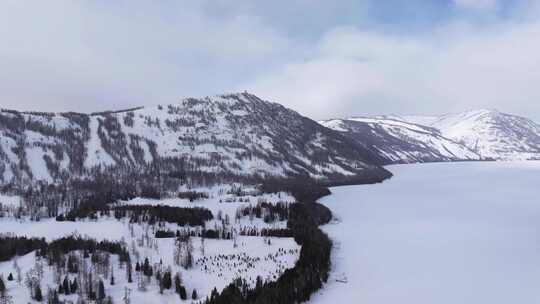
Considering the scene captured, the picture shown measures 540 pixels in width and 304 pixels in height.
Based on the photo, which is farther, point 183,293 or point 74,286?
point 183,293

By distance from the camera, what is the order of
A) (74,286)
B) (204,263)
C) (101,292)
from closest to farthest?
(101,292)
(74,286)
(204,263)

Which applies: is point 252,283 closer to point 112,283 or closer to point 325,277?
point 325,277

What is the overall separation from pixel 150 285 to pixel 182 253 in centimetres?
3117

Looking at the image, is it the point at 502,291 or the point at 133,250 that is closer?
the point at 502,291

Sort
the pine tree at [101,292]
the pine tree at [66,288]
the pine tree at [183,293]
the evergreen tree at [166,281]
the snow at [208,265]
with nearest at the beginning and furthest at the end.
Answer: the pine tree at [101,292], the pine tree at [66,288], the pine tree at [183,293], the snow at [208,265], the evergreen tree at [166,281]

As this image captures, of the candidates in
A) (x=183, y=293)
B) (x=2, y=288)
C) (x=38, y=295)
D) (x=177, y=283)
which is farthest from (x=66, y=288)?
(x=183, y=293)

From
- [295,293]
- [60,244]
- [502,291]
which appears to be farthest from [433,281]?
[60,244]

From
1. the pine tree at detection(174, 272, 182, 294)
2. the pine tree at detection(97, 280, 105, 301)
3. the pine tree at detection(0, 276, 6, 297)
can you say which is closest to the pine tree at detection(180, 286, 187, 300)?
the pine tree at detection(174, 272, 182, 294)

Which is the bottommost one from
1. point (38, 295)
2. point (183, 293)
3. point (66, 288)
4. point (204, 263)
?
point (183, 293)

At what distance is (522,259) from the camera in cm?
16100

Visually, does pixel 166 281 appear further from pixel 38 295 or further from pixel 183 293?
pixel 38 295

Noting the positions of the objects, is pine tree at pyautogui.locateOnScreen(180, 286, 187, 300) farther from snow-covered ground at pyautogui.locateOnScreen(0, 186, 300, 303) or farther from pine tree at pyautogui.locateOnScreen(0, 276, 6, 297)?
pine tree at pyautogui.locateOnScreen(0, 276, 6, 297)

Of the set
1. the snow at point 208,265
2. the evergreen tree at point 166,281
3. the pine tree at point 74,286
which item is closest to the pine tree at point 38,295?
the snow at point 208,265

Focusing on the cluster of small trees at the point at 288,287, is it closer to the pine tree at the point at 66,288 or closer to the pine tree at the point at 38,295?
the pine tree at the point at 66,288
